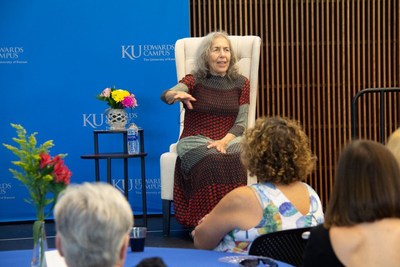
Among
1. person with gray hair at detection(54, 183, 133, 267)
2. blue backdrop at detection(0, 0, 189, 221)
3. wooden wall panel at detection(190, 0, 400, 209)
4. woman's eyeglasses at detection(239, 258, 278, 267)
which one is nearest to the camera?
person with gray hair at detection(54, 183, 133, 267)

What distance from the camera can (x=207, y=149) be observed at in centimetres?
642

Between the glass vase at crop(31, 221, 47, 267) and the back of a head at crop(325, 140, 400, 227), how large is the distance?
3.62 feet

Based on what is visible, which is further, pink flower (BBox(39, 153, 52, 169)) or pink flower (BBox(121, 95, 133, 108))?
pink flower (BBox(121, 95, 133, 108))

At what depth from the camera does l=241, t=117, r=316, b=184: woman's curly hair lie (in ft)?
10.9

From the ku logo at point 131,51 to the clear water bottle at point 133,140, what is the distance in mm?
895

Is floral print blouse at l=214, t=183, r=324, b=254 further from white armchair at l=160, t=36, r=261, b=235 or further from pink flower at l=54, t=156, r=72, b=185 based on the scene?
white armchair at l=160, t=36, r=261, b=235

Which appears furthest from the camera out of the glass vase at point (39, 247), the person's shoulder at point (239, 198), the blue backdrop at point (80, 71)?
the blue backdrop at point (80, 71)

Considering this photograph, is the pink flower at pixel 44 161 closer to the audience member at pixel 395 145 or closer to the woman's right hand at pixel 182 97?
the audience member at pixel 395 145

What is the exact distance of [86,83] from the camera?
791 cm

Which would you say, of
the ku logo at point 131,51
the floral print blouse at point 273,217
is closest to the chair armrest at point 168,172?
the ku logo at point 131,51

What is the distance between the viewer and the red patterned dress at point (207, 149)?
6.36m

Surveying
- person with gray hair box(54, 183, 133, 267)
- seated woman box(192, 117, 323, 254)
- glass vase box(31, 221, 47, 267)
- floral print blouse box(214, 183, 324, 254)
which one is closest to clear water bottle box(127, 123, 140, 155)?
seated woman box(192, 117, 323, 254)

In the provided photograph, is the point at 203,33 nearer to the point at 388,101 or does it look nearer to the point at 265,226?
the point at 388,101


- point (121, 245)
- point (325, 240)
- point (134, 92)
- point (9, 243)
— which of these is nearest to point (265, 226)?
point (325, 240)
